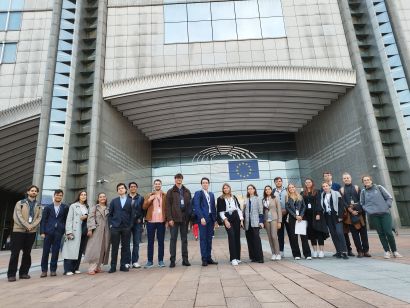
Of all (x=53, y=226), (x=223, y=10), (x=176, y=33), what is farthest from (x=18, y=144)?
(x=53, y=226)

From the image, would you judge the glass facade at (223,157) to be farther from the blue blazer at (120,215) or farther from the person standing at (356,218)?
the blue blazer at (120,215)

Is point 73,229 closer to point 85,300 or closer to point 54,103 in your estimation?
point 85,300

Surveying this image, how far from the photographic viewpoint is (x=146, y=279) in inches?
202

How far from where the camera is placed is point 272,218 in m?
7.18

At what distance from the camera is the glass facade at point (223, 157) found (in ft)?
89.5

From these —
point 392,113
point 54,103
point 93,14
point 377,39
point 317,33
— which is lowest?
point 392,113

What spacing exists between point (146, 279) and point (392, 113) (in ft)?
64.5

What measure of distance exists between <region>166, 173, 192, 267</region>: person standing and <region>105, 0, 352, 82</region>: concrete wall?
1613 cm

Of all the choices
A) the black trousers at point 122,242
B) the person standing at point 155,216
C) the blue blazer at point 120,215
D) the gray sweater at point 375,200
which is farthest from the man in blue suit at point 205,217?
the gray sweater at point 375,200

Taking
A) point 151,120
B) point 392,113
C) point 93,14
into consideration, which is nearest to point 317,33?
point 392,113

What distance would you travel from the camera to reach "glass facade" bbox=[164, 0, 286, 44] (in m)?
22.8

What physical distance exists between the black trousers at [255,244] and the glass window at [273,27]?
19114 mm

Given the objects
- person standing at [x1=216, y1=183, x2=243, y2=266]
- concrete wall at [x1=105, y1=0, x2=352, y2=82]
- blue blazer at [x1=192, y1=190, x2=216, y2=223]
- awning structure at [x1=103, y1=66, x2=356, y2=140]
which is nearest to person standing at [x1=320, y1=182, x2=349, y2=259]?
person standing at [x1=216, y1=183, x2=243, y2=266]

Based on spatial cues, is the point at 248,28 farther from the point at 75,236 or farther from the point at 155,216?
the point at 75,236
